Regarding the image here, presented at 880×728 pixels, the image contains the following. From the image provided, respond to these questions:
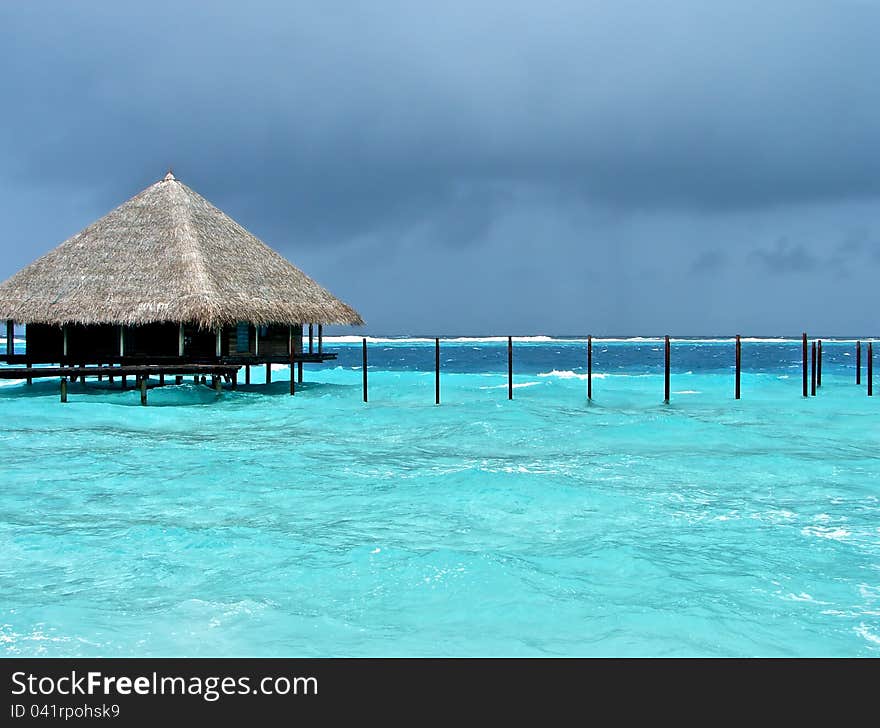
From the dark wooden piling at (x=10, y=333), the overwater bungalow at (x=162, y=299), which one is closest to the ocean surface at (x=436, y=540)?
the overwater bungalow at (x=162, y=299)

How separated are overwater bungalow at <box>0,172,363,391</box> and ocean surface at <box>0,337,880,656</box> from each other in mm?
4726

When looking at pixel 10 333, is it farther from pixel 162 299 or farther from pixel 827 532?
pixel 827 532

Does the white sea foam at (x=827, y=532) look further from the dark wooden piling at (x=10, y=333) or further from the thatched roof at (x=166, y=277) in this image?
the dark wooden piling at (x=10, y=333)

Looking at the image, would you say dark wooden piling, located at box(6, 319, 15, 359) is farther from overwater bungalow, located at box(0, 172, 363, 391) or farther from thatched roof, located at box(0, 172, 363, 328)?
thatched roof, located at box(0, 172, 363, 328)

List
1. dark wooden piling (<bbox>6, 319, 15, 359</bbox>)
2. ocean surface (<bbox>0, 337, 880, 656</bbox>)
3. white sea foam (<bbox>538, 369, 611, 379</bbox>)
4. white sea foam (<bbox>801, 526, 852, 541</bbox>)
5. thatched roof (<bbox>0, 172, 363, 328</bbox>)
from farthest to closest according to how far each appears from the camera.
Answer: white sea foam (<bbox>538, 369, 611, 379</bbox>) → dark wooden piling (<bbox>6, 319, 15, 359</bbox>) → thatched roof (<bbox>0, 172, 363, 328</bbox>) → white sea foam (<bbox>801, 526, 852, 541</bbox>) → ocean surface (<bbox>0, 337, 880, 656</bbox>)

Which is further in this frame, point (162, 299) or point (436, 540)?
point (162, 299)

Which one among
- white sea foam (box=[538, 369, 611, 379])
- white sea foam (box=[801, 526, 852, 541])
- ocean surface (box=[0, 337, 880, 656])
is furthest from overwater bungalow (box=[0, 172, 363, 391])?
white sea foam (box=[538, 369, 611, 379])

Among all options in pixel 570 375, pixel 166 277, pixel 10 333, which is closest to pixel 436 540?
pixel 166 277

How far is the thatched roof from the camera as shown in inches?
989

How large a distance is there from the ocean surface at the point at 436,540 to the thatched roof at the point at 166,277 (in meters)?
4.74

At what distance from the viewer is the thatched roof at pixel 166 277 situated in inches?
989

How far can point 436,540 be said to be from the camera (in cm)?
1011

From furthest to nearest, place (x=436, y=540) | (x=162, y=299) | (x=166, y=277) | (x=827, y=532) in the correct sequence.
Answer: (x=166, y=277), (x=162, y=299), (x=827, y=532), (x=436, y=540)

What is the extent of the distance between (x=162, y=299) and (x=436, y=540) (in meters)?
17.5
